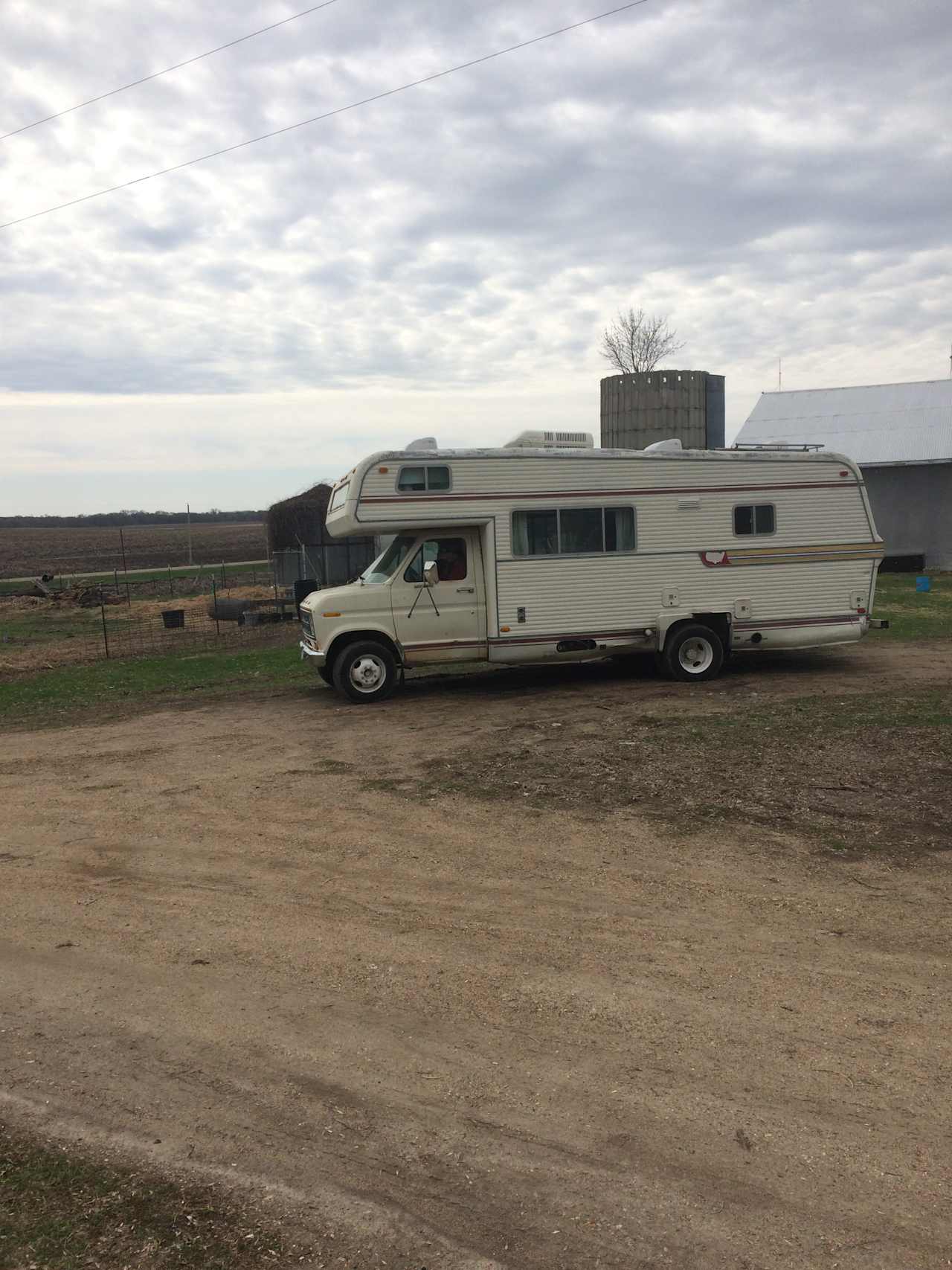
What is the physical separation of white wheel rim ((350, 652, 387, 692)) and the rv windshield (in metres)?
0.96

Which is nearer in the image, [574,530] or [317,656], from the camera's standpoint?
[317,656]

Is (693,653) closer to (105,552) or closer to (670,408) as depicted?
(670,408)

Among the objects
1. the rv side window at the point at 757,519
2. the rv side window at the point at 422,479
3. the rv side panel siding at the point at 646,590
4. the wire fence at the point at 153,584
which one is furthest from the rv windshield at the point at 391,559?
the wire fence at the point at 153,584

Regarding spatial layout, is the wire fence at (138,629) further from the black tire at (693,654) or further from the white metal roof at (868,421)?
the white metal roof at (868,421)

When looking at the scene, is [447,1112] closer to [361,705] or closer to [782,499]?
[361,705]

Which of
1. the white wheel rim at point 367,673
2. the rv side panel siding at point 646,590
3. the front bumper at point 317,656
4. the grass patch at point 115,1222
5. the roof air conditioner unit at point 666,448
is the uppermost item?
the roof air conditioner unit at point 666,448

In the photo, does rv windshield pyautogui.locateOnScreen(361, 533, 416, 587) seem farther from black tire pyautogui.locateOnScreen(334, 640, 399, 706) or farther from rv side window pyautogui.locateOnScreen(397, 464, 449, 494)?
black tire pyautogui.locateOnScreen(334, 640, 399, 706)

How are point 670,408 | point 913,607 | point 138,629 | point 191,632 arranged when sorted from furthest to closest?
point 670,408 → point 138,629 → point 191,632 → point 913,607

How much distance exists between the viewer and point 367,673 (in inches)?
501

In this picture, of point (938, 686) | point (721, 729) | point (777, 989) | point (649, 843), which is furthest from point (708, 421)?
point (777, 989)

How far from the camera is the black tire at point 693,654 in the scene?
13320 mm

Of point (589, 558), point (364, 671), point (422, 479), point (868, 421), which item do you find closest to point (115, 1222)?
point (364, 671)

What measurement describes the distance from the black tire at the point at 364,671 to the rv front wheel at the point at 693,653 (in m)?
3.70

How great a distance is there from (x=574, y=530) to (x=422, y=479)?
2.09 metres
